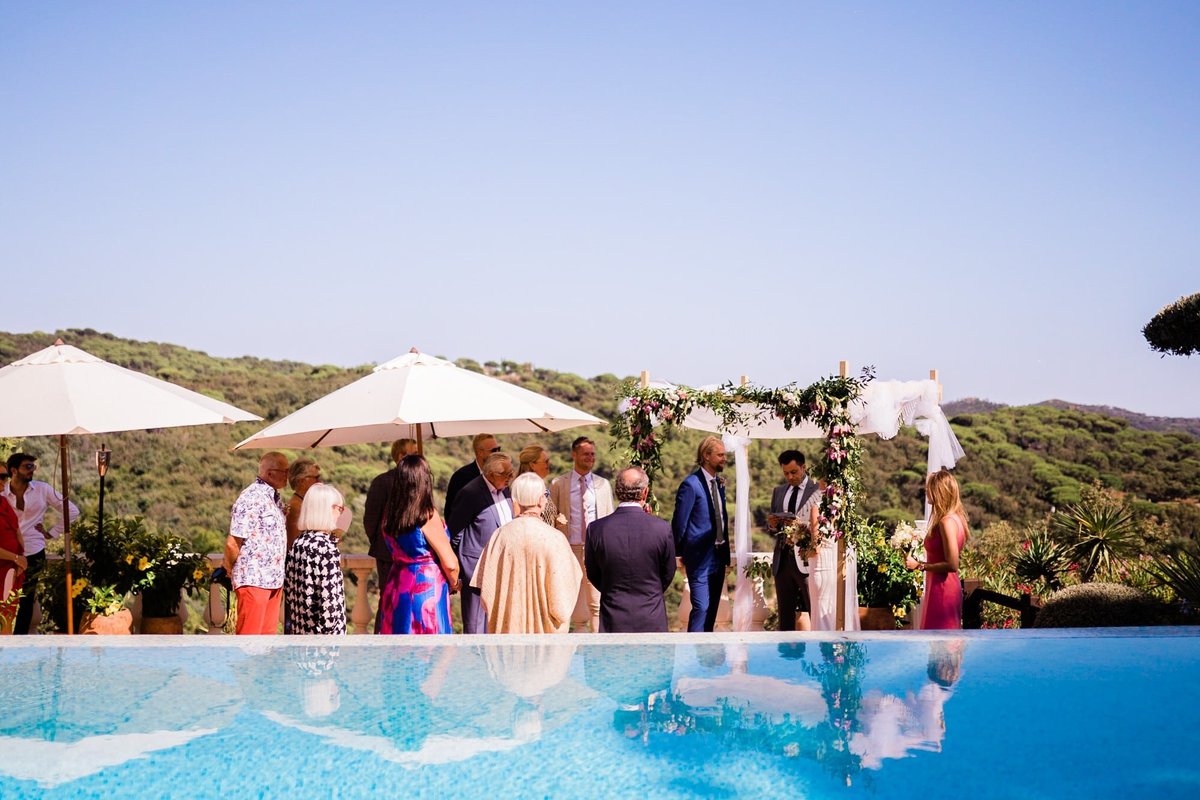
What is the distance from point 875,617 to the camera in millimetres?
9180

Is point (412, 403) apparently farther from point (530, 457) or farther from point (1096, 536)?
point (1096, 536)

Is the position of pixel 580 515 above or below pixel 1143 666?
above

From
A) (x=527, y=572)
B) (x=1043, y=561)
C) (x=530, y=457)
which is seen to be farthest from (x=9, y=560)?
(x=1043, y=561)

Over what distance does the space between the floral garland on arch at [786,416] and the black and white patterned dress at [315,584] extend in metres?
3.90

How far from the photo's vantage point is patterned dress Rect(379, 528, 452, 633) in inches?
244

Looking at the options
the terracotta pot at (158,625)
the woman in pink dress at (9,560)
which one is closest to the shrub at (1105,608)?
the terracotta pot at (158,625)

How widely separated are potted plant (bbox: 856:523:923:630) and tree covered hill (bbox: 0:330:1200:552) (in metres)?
14.3

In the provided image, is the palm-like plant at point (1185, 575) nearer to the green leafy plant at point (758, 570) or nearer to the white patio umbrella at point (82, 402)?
the green leafy plant at point (758, 570)

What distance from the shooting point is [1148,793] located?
4441 mm

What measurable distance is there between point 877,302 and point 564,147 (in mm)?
10715

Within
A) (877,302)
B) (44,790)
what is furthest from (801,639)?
(877,302)

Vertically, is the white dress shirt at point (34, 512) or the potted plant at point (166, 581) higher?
the white dress shirt at point (34, 512)

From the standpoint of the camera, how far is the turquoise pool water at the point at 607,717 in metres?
4.57

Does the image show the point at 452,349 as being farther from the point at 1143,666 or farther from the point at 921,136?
the point at 1143,666
